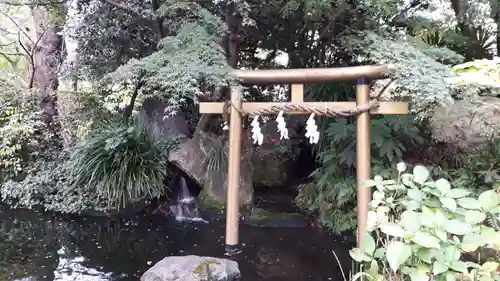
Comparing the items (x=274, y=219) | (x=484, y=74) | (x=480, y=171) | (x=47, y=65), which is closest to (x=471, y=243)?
(x=484, y=74)

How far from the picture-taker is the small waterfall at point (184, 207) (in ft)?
19.5

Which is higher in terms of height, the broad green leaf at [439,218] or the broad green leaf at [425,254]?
the broad green leaf at [439,218]

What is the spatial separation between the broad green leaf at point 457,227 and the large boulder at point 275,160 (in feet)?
14.7

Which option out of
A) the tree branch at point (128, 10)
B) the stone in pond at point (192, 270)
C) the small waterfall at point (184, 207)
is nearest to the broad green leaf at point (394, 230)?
the stone in pond at point (192, 270)

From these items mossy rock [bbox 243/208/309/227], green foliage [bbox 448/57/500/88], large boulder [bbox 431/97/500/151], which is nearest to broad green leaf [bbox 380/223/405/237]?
green foliage [bbox 448/57/500/88]

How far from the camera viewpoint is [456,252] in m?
1.64

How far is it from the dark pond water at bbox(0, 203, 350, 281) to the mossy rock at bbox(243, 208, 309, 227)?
0.42ft

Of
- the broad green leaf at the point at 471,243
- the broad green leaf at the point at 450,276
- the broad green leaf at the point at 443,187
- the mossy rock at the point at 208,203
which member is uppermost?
the broad green leaf at the point at 443,187

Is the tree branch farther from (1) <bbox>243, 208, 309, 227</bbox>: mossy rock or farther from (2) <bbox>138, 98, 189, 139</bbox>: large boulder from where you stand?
(1) <bbox>243, 208, 309, 227</bbox>: mossy rock

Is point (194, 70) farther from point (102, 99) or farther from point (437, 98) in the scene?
point (102, 99)

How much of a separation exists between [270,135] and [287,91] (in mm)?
737

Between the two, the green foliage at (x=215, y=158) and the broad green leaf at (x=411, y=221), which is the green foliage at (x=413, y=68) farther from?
the green foliage at (x=215, y=158)

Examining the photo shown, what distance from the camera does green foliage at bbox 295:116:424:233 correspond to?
15.5ft

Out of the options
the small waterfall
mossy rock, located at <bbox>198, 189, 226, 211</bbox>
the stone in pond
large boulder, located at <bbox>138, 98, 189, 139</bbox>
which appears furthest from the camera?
large boulder, located at <bbox>138, 98, 189, 139</bbox>
